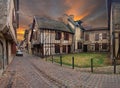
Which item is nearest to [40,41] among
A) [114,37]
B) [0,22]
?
[114,37]

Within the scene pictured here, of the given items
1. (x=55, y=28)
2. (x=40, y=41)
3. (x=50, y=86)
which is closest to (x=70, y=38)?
(x=55, y=28)

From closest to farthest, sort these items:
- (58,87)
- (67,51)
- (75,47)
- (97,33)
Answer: (58,87), (67,51), (75,47), (97,33)

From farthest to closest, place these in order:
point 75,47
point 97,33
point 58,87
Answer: point 97,33
point 75,47
point 58,87

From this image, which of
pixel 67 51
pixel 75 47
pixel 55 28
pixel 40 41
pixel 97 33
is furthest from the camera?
pixel 97 33

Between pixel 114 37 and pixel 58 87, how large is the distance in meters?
10.5

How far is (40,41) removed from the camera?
30.4 metres

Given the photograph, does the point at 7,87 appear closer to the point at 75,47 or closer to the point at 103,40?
the point at 75,47

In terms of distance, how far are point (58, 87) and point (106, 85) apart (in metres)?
2.26

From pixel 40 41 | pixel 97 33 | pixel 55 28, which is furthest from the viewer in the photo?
pixel 97 33

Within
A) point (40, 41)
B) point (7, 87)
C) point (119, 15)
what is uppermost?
point (119, 15)

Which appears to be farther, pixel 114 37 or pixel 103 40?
pixel 103 40

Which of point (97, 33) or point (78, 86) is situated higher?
point (97, 33)

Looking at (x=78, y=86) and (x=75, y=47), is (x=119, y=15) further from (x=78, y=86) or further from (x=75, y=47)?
(x=75, y=47)

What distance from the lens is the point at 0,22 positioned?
7.86m
